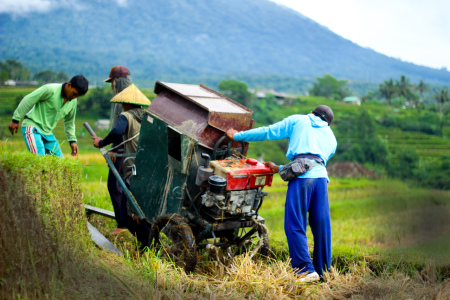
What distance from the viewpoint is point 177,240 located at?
3.99 metres

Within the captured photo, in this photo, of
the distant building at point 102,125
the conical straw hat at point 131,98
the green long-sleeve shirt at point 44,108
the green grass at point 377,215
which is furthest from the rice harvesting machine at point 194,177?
the distant building at point 102,125

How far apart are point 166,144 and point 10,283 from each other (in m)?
1.98

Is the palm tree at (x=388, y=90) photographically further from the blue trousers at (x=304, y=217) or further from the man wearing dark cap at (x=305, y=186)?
the blue trousers at (x=304, y=217)

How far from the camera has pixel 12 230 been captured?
283cm

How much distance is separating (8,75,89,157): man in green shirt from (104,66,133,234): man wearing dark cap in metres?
0.62

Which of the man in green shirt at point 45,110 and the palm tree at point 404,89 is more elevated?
the palm tree at point 404,89

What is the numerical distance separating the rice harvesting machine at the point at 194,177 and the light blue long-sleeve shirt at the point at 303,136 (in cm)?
30

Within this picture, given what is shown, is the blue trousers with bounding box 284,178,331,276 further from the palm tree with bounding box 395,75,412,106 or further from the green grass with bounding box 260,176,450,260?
the palm tree with bounding box 395,75,412,106

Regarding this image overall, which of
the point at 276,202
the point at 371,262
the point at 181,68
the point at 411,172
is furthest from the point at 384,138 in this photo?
the point at 181,68

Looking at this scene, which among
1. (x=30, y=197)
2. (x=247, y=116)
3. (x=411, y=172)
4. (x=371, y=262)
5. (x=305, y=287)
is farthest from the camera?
(x=411, y=172)

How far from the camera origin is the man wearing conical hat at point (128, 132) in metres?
4.77

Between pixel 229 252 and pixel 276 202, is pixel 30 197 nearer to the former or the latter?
pixel 229 252

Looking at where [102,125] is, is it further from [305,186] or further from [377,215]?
[305,186]

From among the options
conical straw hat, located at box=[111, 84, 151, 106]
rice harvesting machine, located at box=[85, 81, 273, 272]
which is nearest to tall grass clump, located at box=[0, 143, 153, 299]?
rice harvesting machine, located at box=[85, 81, 273, 272]
